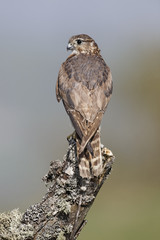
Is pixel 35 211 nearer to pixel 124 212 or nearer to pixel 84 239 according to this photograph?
pixel 84 239

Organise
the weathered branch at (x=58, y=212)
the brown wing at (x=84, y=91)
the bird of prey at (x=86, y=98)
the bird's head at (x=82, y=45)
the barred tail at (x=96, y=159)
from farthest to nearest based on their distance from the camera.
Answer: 1. the bird's head at (x=82, y=45)
2. the brown wing at (x=84, y=91)
3. the bird of prey at (x=86, y=98)
4. the barred tail at (x=96, y=159)
5. the weathered branch at (x=58, y=212)

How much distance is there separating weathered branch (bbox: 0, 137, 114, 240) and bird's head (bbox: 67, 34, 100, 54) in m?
2.81

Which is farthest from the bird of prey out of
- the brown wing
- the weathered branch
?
the weathered branch

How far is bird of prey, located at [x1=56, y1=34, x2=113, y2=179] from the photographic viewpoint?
4699mm

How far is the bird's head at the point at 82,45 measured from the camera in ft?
23.1

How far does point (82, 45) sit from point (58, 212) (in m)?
3.22

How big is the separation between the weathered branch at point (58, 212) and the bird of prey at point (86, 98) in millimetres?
103

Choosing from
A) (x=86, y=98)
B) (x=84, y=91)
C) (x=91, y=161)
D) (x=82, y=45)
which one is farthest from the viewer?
(x=82, y=45)

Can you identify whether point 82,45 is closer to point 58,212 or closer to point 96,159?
point 96,159

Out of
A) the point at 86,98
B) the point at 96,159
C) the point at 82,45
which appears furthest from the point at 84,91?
the point at 82,45

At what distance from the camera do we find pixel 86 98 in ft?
18.1

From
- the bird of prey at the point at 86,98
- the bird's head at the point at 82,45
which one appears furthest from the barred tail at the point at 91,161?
the bird's head at the point at 82,45

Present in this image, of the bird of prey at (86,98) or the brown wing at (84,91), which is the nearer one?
the bird of prey at (86,98)

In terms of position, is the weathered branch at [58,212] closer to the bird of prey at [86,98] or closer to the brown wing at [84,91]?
the bird of prey at [86,98]
